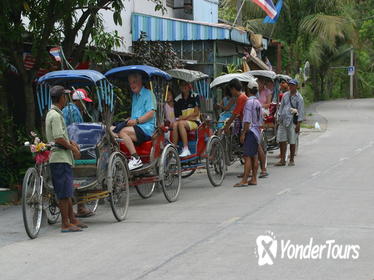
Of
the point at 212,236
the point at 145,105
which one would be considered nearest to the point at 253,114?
the point at 145,105

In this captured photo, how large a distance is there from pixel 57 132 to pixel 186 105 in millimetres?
4523

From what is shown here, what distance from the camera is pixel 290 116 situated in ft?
52.4

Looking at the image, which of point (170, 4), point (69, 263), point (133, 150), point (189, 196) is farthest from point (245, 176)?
point (170, 4)

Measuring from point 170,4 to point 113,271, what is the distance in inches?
653

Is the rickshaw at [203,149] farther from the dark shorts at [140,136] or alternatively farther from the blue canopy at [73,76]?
the blue canopy at [73,76]

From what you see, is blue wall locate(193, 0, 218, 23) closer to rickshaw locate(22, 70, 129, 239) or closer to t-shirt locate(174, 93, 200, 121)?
t-shirt locate(174, 93, 200, 121)

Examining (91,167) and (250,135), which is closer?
(91,167)

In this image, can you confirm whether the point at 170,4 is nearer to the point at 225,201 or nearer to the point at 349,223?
the point at 225,201

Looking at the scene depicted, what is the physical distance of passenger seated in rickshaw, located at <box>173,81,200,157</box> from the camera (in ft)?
41.2

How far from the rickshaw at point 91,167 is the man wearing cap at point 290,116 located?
6628 mm

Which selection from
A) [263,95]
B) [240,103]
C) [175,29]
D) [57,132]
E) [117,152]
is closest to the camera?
[57,132]

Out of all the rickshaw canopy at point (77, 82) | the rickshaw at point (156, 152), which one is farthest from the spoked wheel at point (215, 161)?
the rickshaw canopy at point (77, 82)

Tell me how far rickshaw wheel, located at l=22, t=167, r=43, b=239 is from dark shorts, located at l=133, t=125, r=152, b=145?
2.33 meters

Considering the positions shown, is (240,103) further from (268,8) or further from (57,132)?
(268,8)
